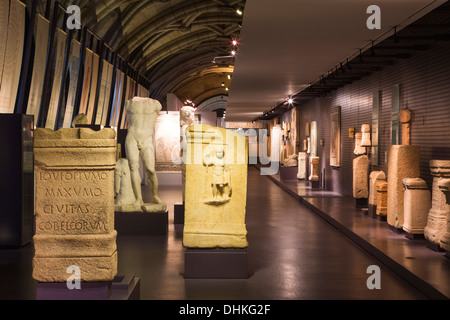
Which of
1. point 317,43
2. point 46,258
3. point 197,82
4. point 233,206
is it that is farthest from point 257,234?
point 197,82

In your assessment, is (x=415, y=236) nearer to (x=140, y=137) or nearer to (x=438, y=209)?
(x=438, y=209)

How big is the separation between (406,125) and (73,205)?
705cm

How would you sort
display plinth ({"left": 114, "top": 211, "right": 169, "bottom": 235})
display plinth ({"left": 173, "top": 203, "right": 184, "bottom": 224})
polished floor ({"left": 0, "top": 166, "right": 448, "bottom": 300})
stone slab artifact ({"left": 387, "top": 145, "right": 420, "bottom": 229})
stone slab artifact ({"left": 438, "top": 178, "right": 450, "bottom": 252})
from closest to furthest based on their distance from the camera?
1. polished floor ({"left": 0, "top": 166, "right": 448, "bottom": 300})
2. stone slab artifact ({"left": 438, "top": 178, "right": 450, "bottom": 252})
3. stone slab artifact ({"left": 387, "top": 145, "right": 420, "bottom": 229})
4. display plinth ({"left": 114, "top": 211, "right": 169, "bottom": 235})
5. display plinth ({"left": 173, "top": 203, "right": 184, "bottom": 224})

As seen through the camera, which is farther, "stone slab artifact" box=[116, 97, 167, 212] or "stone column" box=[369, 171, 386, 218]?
"stone column" box=[369, 171, 386, 218]

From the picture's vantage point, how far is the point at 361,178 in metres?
12.0

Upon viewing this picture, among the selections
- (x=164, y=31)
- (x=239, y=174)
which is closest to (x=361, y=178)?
(x=239, y=174)

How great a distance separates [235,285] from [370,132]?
7.56m

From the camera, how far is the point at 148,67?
24078 millimetres

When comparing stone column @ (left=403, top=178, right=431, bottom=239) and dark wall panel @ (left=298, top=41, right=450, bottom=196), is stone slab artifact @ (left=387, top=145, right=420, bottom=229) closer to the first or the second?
dark wall panel @ (left=298, top=41, right=450, bottom=196)

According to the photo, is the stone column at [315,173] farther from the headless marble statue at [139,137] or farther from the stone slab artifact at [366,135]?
the headless marble statue at [139,137]

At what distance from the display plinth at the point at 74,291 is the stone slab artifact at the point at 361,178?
8.35 m

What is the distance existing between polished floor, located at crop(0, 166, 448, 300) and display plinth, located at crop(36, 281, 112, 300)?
0.83m

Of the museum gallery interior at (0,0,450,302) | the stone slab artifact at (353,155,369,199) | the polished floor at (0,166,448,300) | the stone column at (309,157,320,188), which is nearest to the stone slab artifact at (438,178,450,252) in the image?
the museum gallery interior at (0,0,450,302)

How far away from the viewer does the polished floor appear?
18.3 feet
